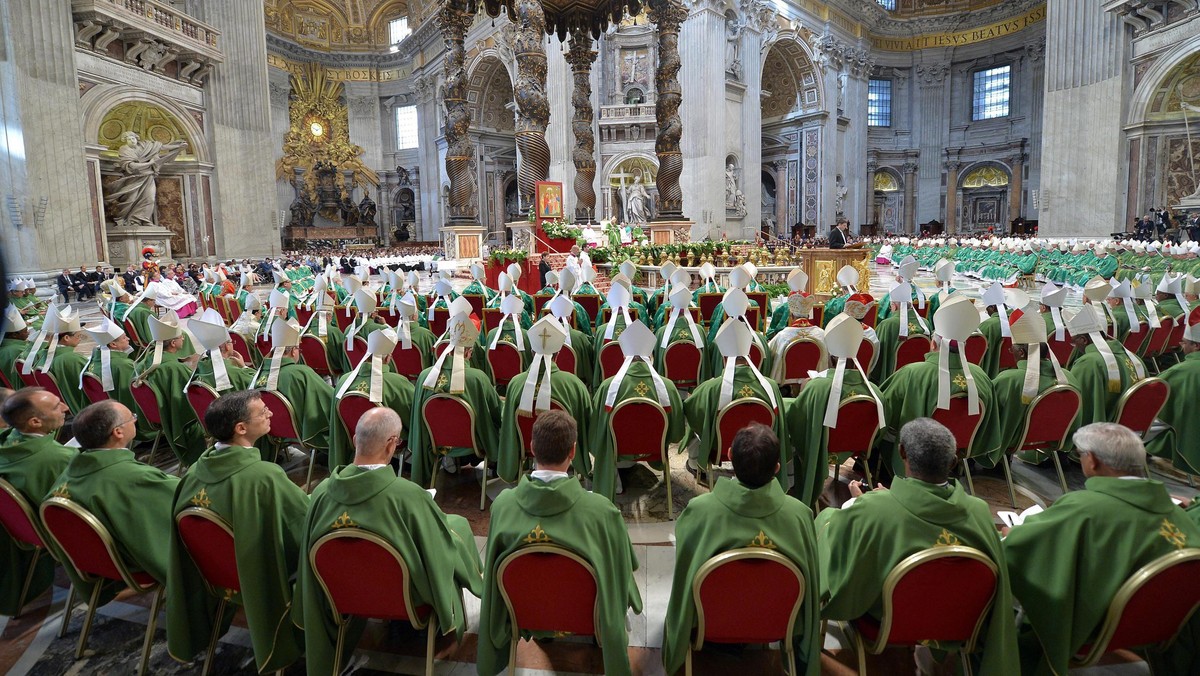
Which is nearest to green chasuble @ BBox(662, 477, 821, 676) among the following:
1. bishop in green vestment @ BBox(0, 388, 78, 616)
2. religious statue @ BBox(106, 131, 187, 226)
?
bishop in green vestment @ BBox(0, 388, 78, 616)

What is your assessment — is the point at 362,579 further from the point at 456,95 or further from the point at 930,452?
the point at 456,95

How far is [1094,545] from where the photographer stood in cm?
206

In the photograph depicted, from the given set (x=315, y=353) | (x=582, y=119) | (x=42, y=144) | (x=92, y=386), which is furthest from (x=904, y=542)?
(x=42, y=144)

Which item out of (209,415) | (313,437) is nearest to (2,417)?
(209,415)

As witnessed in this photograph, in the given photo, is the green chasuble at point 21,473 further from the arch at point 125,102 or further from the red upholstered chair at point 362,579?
the arch at point 125,102

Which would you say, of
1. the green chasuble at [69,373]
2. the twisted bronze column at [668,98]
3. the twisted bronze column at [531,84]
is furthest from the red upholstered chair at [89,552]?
the twisted bronze column at [668,98]

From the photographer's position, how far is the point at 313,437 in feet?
14.6

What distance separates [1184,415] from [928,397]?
183cm

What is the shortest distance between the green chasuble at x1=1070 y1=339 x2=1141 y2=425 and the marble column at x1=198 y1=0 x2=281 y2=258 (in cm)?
2280

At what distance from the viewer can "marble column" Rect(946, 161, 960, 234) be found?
3516 cm

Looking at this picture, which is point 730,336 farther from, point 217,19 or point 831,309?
point 217,19

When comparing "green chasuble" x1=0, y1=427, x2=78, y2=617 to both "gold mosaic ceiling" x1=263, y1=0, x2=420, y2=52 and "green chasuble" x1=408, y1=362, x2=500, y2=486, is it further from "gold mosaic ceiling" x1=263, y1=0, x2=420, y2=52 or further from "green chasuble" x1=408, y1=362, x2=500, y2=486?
"gold mosaic ceiling" x1=263, y1=0, x2=420, y2=52

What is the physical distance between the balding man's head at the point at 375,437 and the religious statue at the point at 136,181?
2023 centimetres

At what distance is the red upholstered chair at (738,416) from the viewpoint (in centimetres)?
379
